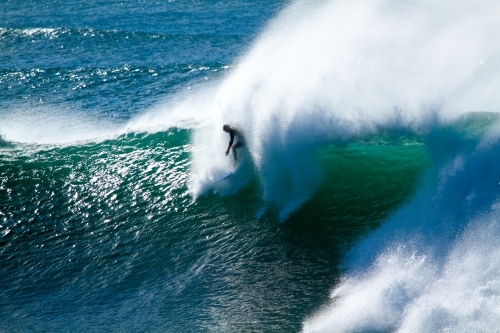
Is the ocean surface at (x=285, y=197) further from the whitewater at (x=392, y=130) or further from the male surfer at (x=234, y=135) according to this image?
the male surfer at (x=234, y=135)

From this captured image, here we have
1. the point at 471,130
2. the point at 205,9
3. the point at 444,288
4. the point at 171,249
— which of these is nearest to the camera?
the point at 444,288

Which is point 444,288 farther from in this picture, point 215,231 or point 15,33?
point 15,33

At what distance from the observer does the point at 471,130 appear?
1321 cm

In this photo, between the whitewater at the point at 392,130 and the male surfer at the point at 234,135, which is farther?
the male surfer at the point at 234,135

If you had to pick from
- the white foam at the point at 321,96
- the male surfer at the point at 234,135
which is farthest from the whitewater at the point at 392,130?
the male surfer at the point at 234,135

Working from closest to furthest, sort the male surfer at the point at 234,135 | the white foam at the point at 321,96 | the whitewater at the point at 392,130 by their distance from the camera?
the whitewater at the point at 392,130
the white foam at the point at 321,96
the male surfer at the point at 234,135

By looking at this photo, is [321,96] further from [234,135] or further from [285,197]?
[285,197]

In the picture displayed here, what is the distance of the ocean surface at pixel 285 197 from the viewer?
10.3 m

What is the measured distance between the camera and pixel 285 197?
13516mm

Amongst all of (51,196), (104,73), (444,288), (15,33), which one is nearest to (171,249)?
(51,196)

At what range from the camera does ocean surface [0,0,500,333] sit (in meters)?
10.3

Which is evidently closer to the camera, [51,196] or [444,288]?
[444,288]

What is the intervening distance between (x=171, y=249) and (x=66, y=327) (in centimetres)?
286

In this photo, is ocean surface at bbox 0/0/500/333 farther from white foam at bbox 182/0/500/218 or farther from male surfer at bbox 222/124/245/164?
male surfer at bbox 222/124/245/164
